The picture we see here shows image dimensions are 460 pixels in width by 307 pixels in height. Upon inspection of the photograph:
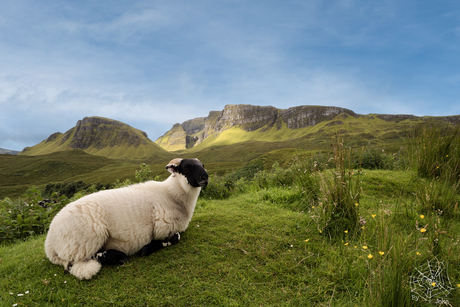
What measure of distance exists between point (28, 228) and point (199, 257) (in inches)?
228

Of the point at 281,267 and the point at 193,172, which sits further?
the point at 193,172

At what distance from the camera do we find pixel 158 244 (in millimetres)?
4801

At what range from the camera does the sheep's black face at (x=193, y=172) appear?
5.11m

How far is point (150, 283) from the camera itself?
3.81 metres

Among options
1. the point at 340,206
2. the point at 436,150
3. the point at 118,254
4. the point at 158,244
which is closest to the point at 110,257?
the point at 118,254

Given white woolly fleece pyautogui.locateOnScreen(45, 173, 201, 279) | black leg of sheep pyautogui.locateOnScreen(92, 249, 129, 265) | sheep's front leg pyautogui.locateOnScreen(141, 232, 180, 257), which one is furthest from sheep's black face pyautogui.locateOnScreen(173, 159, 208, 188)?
black leg of sheep pyautogui.locateOnScreen(92, 249, 129, 265)

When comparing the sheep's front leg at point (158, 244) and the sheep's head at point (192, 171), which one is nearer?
the sheep's front leg at point (158, 244)

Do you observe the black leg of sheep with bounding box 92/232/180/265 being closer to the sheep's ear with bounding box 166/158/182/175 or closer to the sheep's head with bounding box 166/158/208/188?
the sheep's head with bounding box 166/158/208/188

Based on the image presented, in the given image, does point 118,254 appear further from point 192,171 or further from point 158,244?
point 192,171

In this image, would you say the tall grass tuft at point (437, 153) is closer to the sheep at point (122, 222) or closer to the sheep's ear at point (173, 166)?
the sheep at point (122, 222)

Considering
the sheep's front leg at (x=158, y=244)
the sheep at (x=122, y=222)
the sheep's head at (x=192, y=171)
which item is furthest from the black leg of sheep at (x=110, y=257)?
the sheep's head at (x=192, y=171)

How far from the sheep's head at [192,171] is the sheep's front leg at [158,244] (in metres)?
1.30

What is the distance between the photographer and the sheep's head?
5117mm

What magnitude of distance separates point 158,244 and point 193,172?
1807 mm
